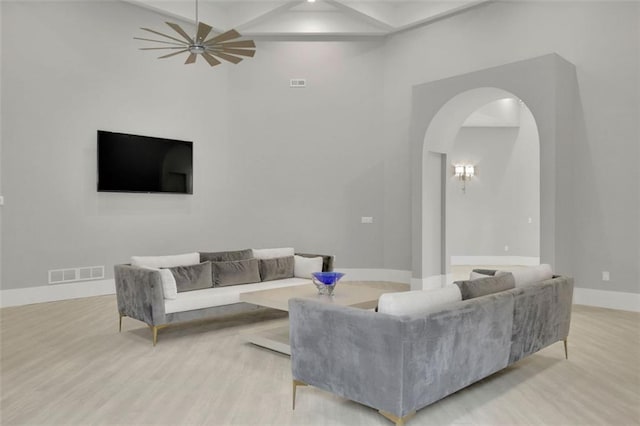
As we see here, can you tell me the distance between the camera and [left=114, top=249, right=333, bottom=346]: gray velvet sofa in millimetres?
4613

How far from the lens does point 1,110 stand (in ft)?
21.2

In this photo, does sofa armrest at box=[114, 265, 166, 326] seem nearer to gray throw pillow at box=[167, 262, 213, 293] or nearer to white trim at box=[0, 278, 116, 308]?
gray throw pillow at box=[167, 262, 213, 293]

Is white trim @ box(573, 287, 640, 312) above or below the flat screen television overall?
below

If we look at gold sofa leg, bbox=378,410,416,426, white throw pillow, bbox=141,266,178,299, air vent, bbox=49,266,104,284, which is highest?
white throw pillow, bbox=141,266,178,299

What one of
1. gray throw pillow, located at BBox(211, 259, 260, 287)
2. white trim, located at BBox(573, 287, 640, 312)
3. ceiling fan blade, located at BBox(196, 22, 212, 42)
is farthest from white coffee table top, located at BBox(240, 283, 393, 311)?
white trim, located at BBox(573, 287, 640, 312)

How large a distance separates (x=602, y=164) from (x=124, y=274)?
6.00 meters

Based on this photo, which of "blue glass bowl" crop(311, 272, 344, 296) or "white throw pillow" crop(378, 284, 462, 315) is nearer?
"white throw pillow" crop(378, 284, 462, 315)

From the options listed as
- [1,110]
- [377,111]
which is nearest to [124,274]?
[1,110]

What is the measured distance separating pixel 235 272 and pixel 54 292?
3094 mm

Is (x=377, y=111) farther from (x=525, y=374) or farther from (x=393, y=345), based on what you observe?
(x=393, y=345)

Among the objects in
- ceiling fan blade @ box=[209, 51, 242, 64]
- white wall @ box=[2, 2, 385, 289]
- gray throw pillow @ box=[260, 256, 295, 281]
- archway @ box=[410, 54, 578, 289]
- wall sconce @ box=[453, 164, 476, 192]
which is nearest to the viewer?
ceiling fan blade @ box=[209, 51, 242, 64]

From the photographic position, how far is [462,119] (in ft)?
26.7

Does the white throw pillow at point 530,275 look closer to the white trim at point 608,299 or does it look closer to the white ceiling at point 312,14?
the white trim at point 608,299

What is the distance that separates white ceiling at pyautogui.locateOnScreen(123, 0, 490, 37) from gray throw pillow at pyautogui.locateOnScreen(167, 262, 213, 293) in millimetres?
4654
